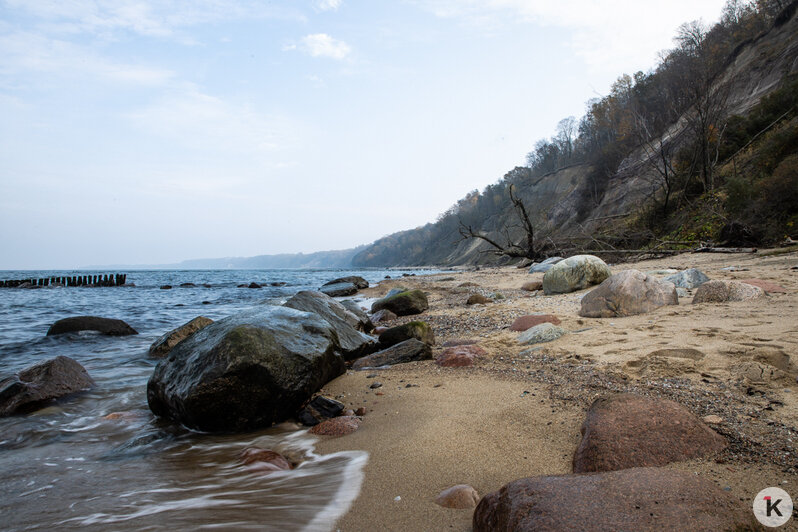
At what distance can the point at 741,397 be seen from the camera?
226cm

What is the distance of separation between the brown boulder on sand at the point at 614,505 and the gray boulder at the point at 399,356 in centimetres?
298

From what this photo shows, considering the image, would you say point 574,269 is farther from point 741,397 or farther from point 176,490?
point 176,490

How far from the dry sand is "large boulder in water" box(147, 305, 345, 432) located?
48cm

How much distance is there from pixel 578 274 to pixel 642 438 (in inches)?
258

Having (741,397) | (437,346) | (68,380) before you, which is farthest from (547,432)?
(68,380)

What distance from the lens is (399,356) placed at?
15.0ft

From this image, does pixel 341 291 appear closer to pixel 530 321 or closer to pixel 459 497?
pixel 530 321

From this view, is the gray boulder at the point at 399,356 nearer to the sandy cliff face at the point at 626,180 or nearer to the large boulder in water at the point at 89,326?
the large boulder in water at the point at 89,326

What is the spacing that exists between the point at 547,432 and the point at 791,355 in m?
1.84

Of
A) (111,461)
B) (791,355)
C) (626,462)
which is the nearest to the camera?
(626,462)

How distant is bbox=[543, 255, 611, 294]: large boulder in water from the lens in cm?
788

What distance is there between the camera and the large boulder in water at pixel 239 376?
3.14m

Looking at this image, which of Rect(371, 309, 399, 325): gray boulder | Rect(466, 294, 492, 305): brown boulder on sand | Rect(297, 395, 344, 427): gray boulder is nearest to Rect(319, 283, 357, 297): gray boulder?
Rect(371, 309, 399, 325): gray boulder

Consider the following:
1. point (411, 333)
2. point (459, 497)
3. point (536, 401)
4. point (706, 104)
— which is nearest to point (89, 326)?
point (411, 333)
